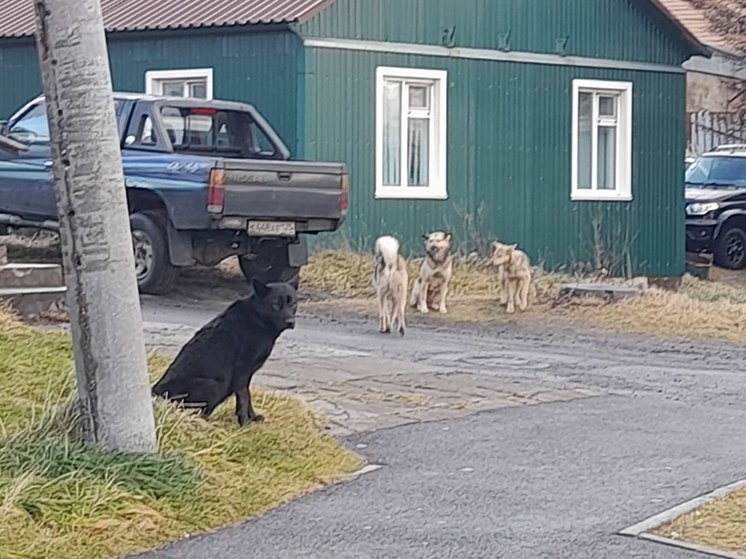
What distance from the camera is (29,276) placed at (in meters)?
14.0

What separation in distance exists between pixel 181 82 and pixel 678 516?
1571cm

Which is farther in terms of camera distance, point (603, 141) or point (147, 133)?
point (603, 141)

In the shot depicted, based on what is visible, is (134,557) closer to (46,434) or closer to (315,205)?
(46,434)

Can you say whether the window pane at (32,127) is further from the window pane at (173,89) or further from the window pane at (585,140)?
the window pane at (585,140)

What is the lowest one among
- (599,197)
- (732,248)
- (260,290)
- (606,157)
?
(732,248)

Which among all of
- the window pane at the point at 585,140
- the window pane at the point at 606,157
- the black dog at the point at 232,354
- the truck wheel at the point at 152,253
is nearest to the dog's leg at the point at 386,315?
the truck wheel at the point at 152,253

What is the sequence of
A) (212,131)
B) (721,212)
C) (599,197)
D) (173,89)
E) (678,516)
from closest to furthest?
(678,516) → (212,131) → (173,89) → (599,197) → (721,212)

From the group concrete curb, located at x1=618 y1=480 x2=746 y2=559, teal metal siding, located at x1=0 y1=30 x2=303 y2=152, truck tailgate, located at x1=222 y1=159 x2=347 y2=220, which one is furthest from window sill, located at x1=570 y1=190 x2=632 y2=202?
concrete curb, located at x1=618 y1=480 x2=746 y2=559

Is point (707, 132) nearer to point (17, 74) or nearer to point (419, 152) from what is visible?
point (419, 152)

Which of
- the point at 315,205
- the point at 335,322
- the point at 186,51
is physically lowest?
the point at 335,322

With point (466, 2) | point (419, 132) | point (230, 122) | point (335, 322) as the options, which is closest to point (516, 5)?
point (466, 2)

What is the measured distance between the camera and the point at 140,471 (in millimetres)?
7598

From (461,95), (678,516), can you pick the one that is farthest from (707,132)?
(678,516)

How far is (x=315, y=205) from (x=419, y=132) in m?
5.95
